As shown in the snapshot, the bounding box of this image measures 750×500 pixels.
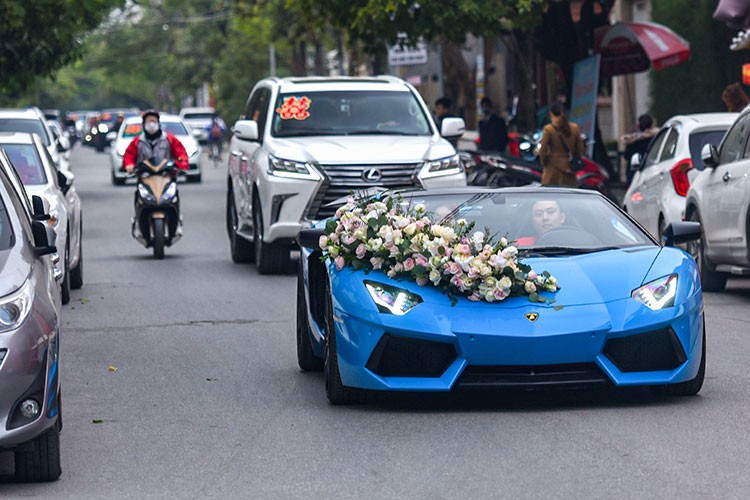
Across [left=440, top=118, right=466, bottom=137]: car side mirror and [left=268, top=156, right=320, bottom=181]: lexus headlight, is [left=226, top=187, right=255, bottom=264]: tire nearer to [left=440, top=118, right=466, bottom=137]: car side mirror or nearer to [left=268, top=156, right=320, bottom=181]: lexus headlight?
[left=268, top=156, right=320, bottom=181]: lexus headlight

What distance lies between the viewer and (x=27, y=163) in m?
16.2

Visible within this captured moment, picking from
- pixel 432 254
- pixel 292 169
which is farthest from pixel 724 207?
pixel 432 254

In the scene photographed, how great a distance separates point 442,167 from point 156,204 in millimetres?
4150

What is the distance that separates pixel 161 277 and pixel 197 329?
191 inches

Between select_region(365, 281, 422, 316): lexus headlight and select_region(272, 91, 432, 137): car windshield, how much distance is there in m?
9.17

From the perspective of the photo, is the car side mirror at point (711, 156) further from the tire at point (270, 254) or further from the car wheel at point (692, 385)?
the car wheel at point (692, 385)

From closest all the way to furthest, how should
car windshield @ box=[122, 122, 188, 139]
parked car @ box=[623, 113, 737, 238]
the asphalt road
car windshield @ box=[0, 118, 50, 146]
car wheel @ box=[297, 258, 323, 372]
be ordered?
the asphalt road < car wheel @ box=[297, 258, 323, 372] < parked car @ box=[623, 113, 737, 238] < car windshield @ box=[0, 118, 50, 146] < car windshield @ box=[122, 122, 188, 139]

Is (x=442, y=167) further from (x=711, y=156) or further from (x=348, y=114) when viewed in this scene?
(x=711, y=156)

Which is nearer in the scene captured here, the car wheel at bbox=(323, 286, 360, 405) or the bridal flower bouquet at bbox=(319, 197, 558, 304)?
the bridal flower bouquet at bbox=(319, 197, 558, 304)

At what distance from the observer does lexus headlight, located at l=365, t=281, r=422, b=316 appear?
28.7ft

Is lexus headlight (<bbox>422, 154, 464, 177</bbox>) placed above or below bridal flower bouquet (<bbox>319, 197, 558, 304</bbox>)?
below

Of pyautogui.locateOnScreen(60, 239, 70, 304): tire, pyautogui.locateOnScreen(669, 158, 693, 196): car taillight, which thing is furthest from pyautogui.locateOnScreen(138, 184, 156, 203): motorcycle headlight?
pyautogui.locateOnScreen(669, 158, 693, 196): car taillight

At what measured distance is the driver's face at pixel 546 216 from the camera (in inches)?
388

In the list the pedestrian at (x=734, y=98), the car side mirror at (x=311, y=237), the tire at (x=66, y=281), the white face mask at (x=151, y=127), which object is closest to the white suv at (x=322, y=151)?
the white face mask at (x=151, y=127)
